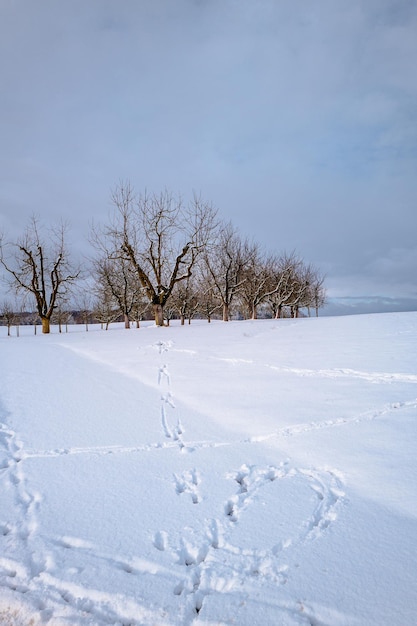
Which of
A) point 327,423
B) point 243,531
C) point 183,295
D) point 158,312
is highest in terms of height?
point 183,295

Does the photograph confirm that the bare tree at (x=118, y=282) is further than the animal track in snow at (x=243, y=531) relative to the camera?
Yes

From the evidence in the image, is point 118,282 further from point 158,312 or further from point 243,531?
point 243,531

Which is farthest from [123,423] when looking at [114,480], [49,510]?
[49,510]

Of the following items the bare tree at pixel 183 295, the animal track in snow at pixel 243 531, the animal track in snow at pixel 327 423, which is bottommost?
the animal track in snow at pixel 243 531

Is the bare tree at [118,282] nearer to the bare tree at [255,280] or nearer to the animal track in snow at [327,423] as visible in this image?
the bare tree at [255,280]

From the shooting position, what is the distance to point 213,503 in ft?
10.1

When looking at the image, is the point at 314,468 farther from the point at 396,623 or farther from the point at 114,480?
the point at 114,480

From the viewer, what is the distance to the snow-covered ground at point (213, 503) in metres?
2.08

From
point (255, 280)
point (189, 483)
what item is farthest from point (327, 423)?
point (255, 280)

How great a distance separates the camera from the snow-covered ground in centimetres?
208

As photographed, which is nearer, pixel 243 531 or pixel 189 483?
pixel 243 531

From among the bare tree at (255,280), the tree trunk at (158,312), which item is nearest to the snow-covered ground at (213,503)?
the tree trunk at (158,312)

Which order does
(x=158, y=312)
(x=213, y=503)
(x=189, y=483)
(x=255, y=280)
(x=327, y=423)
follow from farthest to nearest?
(x=255, y=280), (x=158, y=312), (x=327, y=423), (x=189, y=483), (x=213, y=503)

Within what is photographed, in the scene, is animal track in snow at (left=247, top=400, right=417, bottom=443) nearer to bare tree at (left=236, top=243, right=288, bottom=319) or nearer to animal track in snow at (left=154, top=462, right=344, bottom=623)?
animal track in snow at (left=154, top=462, right=344, bottom=623)
